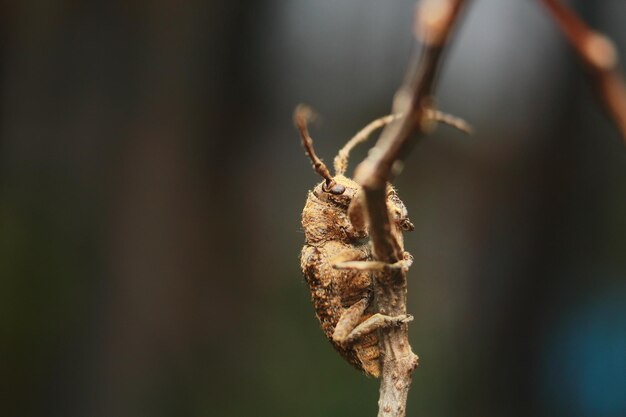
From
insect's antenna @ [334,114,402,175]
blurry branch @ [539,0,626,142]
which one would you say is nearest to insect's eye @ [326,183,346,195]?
insect's antenna @ [334,114,402,175]

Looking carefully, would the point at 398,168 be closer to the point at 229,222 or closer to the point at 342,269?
the point at 342,269

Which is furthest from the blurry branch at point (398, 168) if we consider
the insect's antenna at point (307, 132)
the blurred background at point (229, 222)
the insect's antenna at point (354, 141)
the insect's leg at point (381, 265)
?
the blurred background at point (229, 222)

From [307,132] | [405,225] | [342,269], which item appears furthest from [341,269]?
[307,132]

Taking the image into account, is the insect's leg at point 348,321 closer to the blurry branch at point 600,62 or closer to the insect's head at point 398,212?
the insect's head at point 398,212

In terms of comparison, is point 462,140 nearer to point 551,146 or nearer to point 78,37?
point 551,146

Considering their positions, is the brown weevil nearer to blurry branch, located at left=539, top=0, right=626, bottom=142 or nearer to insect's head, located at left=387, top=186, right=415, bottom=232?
insect's head, located at left=387, top=186, right=415, bottom=232
